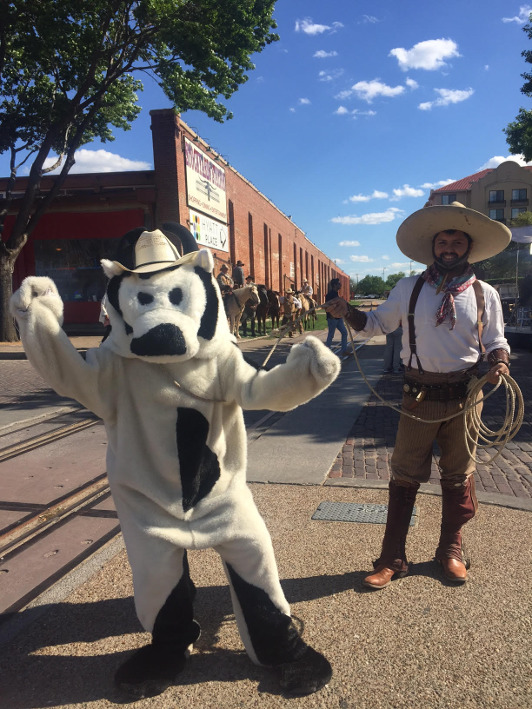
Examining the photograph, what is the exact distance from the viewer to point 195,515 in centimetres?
218

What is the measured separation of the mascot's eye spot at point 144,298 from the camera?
2111 millimetres

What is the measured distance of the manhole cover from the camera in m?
3.77

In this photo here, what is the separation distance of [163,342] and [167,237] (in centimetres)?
83

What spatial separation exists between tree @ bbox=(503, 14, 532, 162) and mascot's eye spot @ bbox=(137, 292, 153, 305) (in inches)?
781

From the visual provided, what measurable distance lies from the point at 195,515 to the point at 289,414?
16.5 feet

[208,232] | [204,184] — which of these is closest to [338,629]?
[208,232]

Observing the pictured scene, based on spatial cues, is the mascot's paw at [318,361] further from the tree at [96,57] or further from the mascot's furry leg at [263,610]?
the tree at [96,57]

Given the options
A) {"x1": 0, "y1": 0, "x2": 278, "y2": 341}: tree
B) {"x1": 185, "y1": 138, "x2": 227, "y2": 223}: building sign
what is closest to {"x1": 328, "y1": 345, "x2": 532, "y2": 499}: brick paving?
{"x1": 0, "y1": 0, "x2": 278, "y2": 341}: tree

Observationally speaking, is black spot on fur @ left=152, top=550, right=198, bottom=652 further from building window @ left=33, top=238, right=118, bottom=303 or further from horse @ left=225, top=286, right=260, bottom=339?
building window @ left=33, top=238, right=118, bottom=303

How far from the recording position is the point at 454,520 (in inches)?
121

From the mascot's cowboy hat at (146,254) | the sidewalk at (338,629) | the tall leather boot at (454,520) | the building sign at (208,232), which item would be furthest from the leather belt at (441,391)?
the building sign at (208,232)

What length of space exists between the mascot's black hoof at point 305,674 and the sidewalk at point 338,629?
38 millimetres

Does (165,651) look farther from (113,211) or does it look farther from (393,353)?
(113,211)

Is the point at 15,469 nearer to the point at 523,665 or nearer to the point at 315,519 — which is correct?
the point at 315,519
